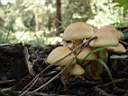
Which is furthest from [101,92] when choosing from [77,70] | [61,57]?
[61,57]

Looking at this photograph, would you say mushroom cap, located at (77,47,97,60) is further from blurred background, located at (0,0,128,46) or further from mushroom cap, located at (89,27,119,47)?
blurred background, located at (0,0,128,46)

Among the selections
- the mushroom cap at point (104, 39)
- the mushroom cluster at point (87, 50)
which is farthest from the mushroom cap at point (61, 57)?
the mushroom cap at point (104, 39)

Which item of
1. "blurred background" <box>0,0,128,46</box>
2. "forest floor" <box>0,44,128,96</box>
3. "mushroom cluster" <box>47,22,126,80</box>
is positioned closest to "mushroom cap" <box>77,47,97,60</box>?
"mushroom cluster" <box>47,22,126,80</box>

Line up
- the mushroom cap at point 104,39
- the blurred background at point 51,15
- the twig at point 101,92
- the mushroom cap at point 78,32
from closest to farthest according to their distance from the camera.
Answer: the twig at point 101,92 < the mushroom cap at point 104,39 < the mushroom cap at point 78,32 < the blurred background at point 51,15

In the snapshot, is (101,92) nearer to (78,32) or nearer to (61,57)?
(61,57)

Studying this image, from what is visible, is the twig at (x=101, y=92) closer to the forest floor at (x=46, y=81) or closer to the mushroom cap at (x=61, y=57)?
the forest floor at (x=46, y=81)

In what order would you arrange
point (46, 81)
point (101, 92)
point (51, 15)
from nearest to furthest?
point (101, 92), point (46, 81), point (51, 15)
